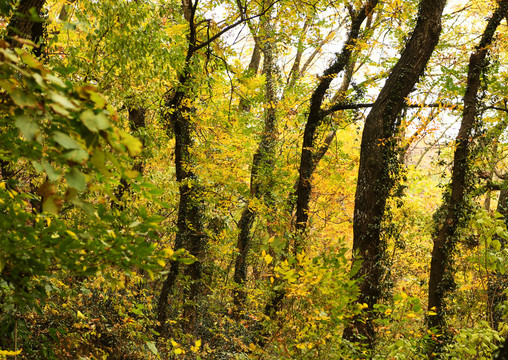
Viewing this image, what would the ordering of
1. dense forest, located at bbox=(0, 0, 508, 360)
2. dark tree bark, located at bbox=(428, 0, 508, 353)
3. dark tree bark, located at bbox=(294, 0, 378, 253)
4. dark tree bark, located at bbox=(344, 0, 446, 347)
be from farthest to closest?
1. dark tree bark, located at bbox=(294, 0, 378, 253)
2. dark tree bark, located at bbox=(428, 0, 508, 353)
3. dark tree bark, located at bbox=(344, 0, 446, 347)
4. dense forest, located at bbox=(0, 0, 508, 360)

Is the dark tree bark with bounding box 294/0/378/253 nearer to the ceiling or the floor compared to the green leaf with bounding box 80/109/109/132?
nearer to the ceiling

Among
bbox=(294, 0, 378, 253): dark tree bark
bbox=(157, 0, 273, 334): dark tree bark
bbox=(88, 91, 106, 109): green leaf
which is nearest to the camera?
bbox=(88, 91, 106, 109): green leaf

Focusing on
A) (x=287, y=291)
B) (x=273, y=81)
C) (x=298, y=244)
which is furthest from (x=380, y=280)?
(x=273, y=81)

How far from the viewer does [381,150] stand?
547cm

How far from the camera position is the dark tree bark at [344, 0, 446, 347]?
5395 millimetres

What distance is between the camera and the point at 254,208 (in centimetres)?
832

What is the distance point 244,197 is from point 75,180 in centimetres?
834

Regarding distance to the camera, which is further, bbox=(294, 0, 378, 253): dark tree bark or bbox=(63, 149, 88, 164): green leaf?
bbox=(294, 0, 378, 253): dark tree bark

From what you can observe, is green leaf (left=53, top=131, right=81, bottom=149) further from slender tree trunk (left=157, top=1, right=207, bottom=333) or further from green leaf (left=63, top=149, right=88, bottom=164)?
slender tree trunk (left=157, top=1, right=207, bottom=333)

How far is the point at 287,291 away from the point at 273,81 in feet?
25.0

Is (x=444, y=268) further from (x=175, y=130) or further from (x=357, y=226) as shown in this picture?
(x=175, y=130)

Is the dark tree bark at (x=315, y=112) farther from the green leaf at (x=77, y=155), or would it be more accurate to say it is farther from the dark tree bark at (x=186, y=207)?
the green leaf at (x=77, y=155)

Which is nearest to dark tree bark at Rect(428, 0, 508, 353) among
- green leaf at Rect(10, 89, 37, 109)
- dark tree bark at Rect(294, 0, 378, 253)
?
dark tree bark at Rect(294, 0, 378, 253)

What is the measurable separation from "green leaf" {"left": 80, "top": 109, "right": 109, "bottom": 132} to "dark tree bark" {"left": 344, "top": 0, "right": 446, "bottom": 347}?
4922 mm
